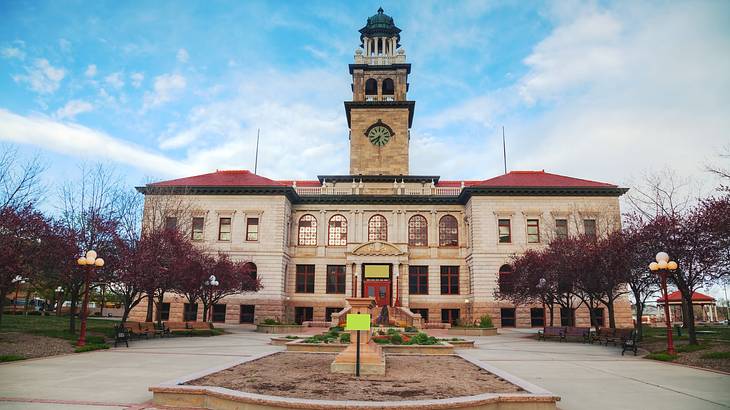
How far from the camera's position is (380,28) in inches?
1970

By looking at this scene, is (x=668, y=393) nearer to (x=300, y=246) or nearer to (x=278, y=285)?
(x=278, y=285)

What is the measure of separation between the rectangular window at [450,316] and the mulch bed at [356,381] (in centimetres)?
2892

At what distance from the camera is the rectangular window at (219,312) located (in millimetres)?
40688

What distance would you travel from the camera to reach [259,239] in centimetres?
4075

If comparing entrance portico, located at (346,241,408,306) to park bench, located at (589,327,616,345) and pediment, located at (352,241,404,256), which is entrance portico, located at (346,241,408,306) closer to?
pediment, located at (352,241,404,256)

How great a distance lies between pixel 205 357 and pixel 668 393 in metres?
13.5

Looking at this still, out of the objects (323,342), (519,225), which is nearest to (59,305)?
(323,342)

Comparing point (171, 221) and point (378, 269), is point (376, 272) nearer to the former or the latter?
point (378, 269)

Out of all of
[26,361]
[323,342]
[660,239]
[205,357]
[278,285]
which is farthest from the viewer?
[278,285]

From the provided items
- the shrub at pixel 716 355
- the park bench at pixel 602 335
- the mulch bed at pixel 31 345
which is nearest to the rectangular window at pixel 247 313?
the mulch bed at pixel 31 345

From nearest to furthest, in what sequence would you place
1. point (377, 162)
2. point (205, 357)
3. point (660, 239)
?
point (205, 357) → point (660, 239) → point (377, 162)

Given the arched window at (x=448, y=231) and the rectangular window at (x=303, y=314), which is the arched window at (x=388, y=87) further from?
the rectangular window at (x=303, y=314)

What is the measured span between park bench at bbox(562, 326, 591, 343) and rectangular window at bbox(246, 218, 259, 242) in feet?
84.0

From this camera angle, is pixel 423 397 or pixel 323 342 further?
pixel 323 342
